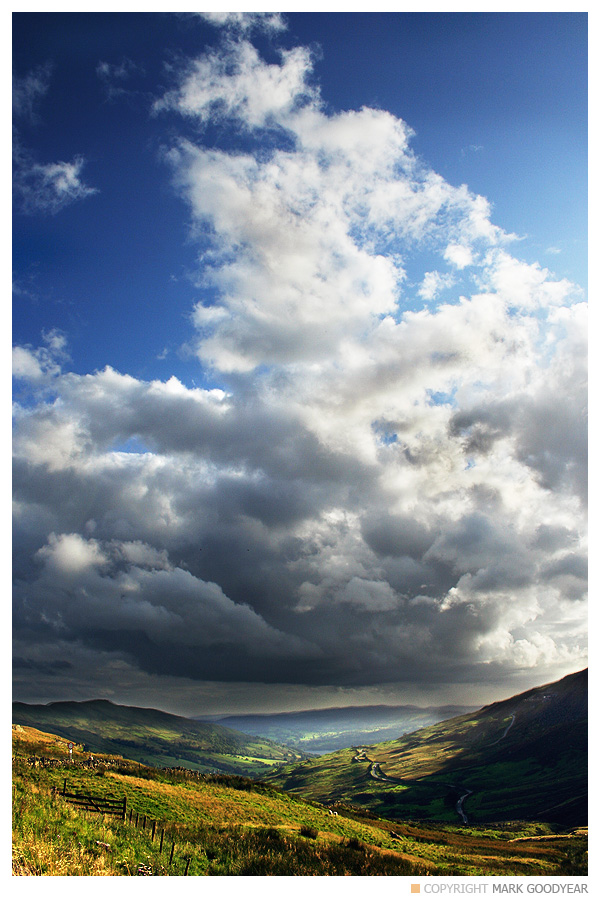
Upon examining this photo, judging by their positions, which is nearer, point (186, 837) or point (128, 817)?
point (186, 837)

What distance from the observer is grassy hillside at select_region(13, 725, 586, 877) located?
2273cm

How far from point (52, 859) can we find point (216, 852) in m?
10.0

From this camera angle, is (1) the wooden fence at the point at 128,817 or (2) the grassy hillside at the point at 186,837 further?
(1) the wooden fence at the point at 128,817

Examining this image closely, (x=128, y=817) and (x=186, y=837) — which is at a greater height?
(x=186, y=837)

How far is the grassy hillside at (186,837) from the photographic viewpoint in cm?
2273

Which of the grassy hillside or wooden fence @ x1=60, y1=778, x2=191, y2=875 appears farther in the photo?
wooden fence @ x1=60, y1=778, x2=191, y2=875

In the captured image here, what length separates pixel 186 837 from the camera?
3000cm
